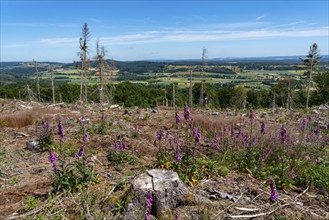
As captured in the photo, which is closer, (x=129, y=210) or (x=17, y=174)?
(x=129, y=210)

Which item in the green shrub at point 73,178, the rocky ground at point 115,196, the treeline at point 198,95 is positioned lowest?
the treeline at point 198,95

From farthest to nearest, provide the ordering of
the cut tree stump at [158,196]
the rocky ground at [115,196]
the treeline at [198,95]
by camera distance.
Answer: the treeline at [198,95] → the rocky ground at [115,196] → the cut tree stump at [158,196]

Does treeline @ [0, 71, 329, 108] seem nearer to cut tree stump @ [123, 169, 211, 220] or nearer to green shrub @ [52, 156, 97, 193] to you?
green shrub @ [52, 156, 97, 193]

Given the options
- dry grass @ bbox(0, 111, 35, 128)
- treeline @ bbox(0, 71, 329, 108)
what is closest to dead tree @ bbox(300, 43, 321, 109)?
treeline @ bbox(0, 71, 329, 108)

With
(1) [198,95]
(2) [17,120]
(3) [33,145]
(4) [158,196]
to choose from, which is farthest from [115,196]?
(1) [198,95]

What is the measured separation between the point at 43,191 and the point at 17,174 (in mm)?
1143

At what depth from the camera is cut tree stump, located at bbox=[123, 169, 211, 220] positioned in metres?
3.67

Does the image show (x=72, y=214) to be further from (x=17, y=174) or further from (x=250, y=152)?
(x=250, y=152)

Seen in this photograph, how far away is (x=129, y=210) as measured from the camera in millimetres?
3668

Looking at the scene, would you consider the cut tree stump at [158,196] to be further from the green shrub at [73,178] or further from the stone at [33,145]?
the stone at [33,145]

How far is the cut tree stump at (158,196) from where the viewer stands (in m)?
3.67

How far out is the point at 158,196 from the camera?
12.2 ft

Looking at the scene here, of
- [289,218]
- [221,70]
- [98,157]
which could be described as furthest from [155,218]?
[221,70]

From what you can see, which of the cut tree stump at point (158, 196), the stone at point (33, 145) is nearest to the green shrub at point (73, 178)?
the cut tree stump at point (158, 196)
